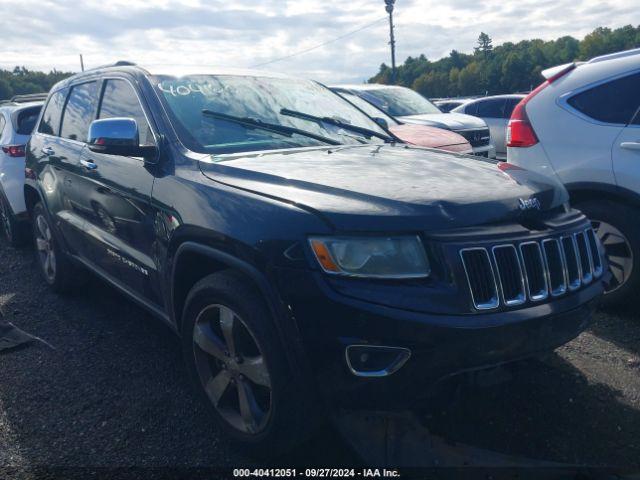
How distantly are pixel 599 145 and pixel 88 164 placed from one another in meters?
3.48

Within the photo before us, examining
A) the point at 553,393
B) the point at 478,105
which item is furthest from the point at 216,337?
the point at 478,105

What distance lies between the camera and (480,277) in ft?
6.92

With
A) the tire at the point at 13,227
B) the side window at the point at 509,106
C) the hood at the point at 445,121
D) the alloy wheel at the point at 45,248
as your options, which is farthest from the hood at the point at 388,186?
the side window at the point at 509,106

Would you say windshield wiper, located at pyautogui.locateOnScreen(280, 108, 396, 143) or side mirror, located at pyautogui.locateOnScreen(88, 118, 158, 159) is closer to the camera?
side mirror, located at pyautogui.locateOnScreen(88, 118, 158, 159)

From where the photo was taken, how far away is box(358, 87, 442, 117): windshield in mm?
9617

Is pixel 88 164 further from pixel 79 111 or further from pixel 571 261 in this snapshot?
pixel 571 261

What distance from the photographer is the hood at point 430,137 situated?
6.82 meters

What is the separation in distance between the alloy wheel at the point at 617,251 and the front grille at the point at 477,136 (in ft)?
17.1

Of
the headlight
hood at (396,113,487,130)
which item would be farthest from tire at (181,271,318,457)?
hood at (396,113,487,130)

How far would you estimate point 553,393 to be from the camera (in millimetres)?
3012

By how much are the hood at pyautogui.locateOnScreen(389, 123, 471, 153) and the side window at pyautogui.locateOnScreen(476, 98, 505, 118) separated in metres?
7.81

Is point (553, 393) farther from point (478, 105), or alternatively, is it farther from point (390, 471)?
point (478, 105)

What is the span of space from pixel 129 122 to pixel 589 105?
3156mm

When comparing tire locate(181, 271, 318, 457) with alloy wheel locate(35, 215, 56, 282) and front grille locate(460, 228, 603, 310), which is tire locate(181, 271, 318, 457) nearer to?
front grille locate(460, 228, 603, 310)
